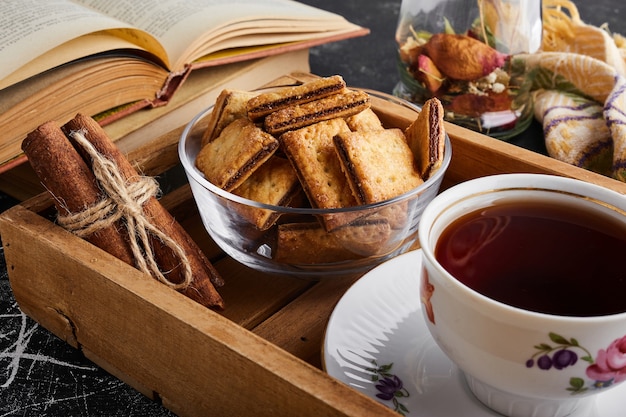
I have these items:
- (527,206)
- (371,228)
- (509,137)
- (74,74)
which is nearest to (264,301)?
(371,228)

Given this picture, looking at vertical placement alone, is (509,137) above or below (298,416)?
below

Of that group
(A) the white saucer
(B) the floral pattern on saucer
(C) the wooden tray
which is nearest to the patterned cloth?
(C) the wooden tray

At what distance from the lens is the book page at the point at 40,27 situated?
1104 mm

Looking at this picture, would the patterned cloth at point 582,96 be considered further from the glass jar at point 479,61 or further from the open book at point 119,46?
the open book at point 119,46

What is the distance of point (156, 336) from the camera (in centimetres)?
78

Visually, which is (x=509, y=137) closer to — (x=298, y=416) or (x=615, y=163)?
(x=615, y=163)

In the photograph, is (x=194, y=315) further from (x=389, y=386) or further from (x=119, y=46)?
(x=119, y=46)

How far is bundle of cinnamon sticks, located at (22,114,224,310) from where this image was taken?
88 cm

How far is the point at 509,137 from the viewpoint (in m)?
1.34

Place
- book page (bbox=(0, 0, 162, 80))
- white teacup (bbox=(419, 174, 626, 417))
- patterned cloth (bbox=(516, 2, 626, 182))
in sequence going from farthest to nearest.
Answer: patterned cloth (bbox=(516, 2, 626, 182))
book page (bbox=(0, 0, 162, 80))
white teacup (bbox=(419, 174, 626, 417))

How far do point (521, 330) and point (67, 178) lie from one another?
1.68 feet

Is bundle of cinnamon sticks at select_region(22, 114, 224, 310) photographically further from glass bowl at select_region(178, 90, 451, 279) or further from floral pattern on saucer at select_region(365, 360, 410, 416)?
floral pattern on saucer at select_region(365, 360, 410, 416)

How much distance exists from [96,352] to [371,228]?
0.31 metres

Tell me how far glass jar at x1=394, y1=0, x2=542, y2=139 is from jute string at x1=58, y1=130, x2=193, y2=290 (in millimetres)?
583
